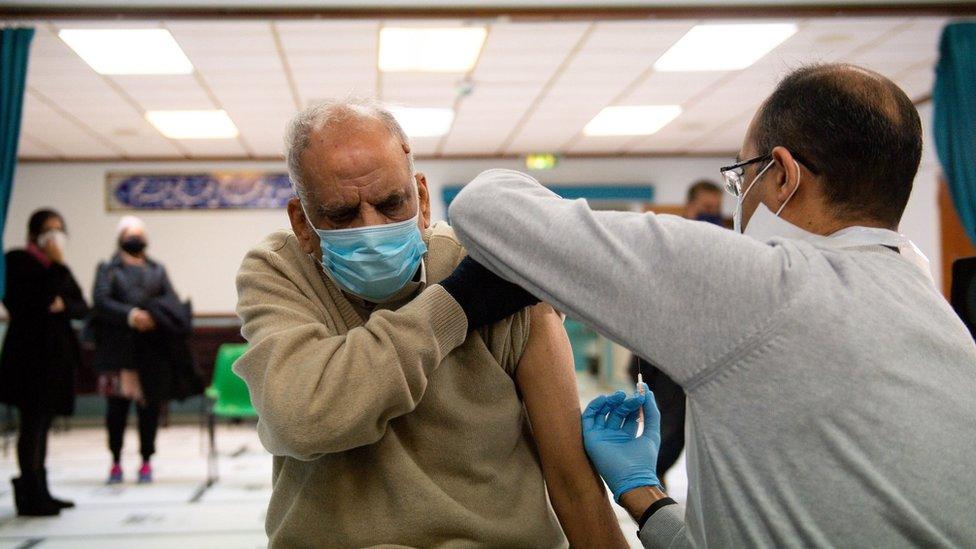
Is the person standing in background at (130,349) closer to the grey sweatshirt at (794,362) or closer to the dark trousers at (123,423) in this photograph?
the dark trousers at (123,423)

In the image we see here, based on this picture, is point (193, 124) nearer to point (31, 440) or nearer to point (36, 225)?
point (36, 225)

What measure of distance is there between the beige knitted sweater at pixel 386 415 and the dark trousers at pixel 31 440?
339 cm

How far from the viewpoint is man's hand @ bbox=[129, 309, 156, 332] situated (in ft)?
15.3

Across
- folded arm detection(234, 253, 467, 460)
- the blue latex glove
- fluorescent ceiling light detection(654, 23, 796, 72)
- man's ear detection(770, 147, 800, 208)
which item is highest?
fluorescent ceiling light detection(654, 23, 796, 72)

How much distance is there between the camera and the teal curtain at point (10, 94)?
14.7ft

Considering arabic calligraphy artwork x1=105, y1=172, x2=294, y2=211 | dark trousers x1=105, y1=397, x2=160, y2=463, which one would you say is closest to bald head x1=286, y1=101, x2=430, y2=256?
dark trousers x1=105, y1=397, x2=160, y2=463

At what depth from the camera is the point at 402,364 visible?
1.01 m

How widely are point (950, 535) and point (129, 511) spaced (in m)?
4.15

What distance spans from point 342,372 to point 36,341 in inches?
146

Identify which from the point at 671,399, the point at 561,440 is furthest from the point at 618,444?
the point at 671,399

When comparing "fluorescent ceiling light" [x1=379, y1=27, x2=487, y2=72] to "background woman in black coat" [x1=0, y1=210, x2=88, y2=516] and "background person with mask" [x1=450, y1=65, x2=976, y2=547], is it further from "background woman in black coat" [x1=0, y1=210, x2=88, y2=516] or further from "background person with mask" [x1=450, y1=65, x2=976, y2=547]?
"background person with mask" [x1=450, y1=65, x2=976, y2=547]

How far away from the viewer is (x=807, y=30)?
540cm

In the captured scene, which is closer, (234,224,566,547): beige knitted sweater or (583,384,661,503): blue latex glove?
(234,224,566,547): beige knitted sweater

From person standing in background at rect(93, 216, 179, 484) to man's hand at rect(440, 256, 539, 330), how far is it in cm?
413
